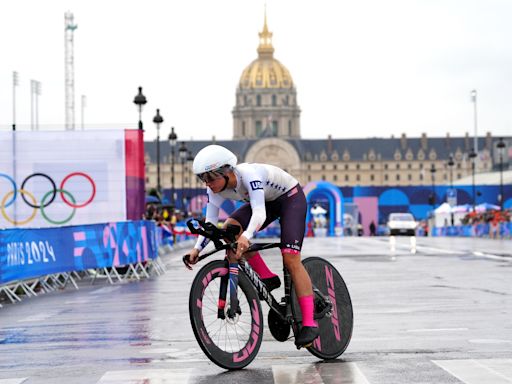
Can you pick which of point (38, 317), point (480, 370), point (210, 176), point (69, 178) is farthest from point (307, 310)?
point (69, 178)

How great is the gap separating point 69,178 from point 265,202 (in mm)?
21244

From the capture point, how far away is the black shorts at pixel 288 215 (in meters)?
8.55

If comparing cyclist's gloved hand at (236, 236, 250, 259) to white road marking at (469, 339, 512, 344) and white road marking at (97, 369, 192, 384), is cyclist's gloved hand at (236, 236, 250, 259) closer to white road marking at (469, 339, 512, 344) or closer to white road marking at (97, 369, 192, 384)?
white road marking at (97, 369, 192, 384)

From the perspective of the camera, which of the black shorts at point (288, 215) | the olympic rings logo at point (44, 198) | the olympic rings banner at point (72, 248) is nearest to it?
the black shorts at point (288, 215)

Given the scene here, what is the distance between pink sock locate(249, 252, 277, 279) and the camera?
8.73 m

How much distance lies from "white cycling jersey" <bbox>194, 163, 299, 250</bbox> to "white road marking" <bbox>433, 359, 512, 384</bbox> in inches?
61.2

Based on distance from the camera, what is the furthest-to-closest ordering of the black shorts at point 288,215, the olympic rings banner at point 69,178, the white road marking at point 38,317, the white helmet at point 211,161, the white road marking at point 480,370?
the olympic rings banner at point 69,178 → the white road marking at point 38,317 → the black shorts at point 288,215 → the white helmet at point 211,161 → the white road marking at point 480,370

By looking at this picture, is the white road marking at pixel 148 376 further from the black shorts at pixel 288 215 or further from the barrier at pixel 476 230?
the barrier at pixel 476 230

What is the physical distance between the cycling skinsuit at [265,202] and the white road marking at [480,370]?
1.29 m

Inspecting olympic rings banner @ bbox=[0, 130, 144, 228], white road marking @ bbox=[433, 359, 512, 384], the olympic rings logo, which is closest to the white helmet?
white road marking @ bbox=[433, 359, 512, 384]

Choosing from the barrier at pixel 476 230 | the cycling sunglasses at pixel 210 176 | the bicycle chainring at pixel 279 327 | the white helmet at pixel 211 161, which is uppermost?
the white helmet at pixel 211 161

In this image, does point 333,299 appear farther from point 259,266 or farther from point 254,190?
point 254,190

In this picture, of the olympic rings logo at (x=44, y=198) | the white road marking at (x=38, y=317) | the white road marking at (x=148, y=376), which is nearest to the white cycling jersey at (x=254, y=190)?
the white road marking at (x=148, y=376)

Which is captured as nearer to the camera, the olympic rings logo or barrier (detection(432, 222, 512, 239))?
the olympic rings logo
